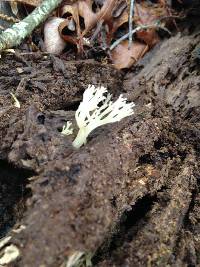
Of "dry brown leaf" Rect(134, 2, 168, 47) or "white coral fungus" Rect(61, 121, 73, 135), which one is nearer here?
"white coral fungus" Rect(61, 121, 73, 135)

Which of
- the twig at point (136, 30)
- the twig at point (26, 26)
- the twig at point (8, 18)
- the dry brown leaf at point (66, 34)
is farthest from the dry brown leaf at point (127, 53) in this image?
the twig at point (8, 18)

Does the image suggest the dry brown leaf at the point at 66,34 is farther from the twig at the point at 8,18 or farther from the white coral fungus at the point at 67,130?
the white coral fungus at the point at 67,130

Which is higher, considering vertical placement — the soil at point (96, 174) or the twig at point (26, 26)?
the twig at point (26, 26)

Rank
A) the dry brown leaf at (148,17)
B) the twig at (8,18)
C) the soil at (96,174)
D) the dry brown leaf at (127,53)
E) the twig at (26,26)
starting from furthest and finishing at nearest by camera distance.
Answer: the dry brown leaf at (148,17) < the dry brown leaf at (127,53) < the twig at (8,18) < the twig at (26,26) < the soil at (96,174)

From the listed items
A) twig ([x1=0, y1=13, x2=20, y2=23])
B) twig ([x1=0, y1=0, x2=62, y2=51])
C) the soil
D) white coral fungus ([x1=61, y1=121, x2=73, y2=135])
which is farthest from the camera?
twig ([x1=0, y1=13, x2=20, y2=23])

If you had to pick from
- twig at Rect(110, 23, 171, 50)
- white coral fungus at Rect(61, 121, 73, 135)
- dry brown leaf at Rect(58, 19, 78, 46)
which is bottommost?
twig at Rect(110, 23, 171, 50)

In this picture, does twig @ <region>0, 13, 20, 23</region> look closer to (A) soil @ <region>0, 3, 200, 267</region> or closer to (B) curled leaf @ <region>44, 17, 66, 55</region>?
(B) curled leaf @ <region>44, 17, 66, 55</region>

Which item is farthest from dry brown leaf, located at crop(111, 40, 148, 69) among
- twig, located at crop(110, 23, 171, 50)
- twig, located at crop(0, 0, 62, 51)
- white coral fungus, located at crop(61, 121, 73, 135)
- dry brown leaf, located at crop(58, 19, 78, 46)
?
white coral fungus, located at crop(61, 121, 73, 135)
